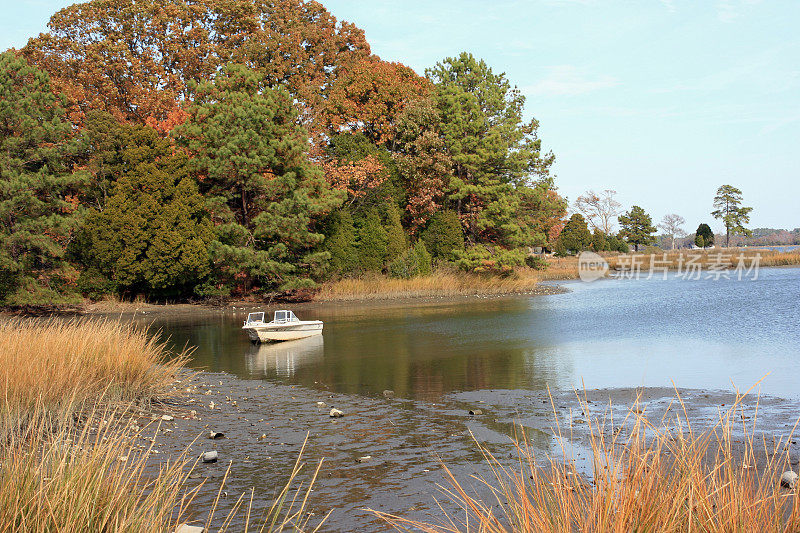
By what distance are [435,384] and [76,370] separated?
263 inches

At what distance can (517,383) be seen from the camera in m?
13.5

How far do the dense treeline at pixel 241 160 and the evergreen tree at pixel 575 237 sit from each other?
31140 millimetres

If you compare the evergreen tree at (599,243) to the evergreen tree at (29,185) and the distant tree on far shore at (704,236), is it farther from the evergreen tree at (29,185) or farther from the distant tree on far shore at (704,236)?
the evergreen tree at (29,185)

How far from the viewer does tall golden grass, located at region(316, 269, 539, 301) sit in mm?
37750

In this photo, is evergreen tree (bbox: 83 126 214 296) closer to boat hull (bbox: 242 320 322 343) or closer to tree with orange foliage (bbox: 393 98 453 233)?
boat hull (bbox: 242 320 322 343)

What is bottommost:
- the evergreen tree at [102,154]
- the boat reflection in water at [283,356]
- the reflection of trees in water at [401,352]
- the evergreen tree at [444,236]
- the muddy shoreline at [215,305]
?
the boat reflection in water at [283,356]

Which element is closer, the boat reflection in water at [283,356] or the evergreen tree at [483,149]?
the boat reflection in water at [283,356]

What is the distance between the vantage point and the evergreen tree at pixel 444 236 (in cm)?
4238

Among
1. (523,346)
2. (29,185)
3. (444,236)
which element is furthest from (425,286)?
(29,185)

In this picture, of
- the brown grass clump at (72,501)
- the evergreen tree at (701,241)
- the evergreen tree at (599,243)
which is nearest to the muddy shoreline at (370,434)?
the brown grass clump at (72,501)

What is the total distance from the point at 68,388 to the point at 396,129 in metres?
36.0

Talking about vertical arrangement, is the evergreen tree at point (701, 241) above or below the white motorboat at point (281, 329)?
above

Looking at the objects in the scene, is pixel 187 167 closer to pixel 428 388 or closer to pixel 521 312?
pixel 521 312

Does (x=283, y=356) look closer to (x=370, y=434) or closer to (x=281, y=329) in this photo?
(x=281, y=329)
